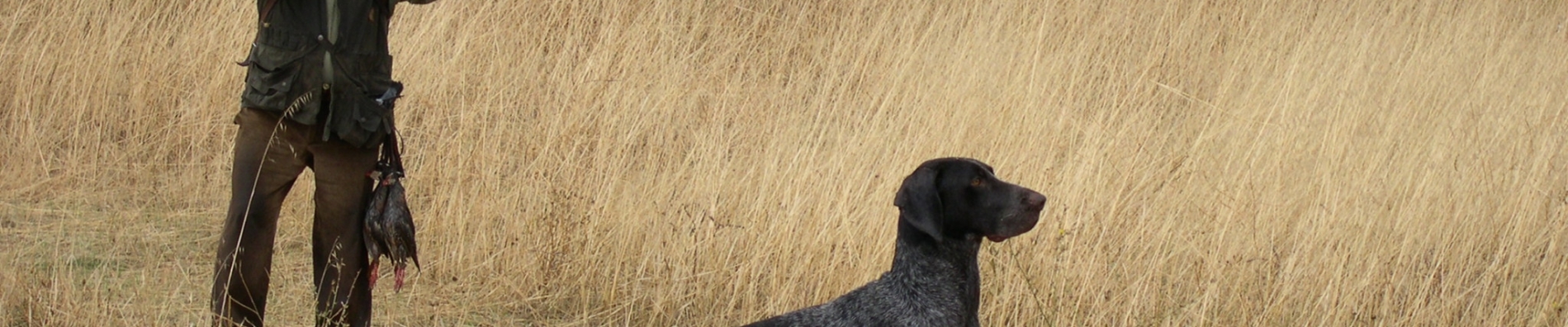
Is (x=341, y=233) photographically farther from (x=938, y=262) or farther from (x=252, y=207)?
(x=938, y=262)

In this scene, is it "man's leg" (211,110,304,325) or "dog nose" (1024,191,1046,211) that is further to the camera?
"man's leg" (211,110,304,325)

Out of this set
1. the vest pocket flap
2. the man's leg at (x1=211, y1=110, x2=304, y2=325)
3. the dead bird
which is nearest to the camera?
the vest pocket flap

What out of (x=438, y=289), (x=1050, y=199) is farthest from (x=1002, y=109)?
(x=438, y=289)

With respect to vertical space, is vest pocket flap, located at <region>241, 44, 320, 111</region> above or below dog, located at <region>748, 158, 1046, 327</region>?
above

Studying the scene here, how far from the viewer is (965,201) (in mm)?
3422

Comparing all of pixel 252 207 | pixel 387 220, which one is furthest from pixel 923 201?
pixel 252 207

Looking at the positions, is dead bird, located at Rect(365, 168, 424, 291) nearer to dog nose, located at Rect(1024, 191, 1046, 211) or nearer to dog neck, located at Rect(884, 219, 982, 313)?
dog neck, located at Rect(884, 219, 982, 313)

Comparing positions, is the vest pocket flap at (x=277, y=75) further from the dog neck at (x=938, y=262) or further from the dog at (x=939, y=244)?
the dog neck at (x=938, y=262)

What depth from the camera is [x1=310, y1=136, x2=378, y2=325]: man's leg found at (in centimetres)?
395

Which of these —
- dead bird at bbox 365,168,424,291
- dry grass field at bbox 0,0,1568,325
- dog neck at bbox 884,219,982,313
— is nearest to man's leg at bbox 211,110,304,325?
dead bird at bbox 365,168,424,291

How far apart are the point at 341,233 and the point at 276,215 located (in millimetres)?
162

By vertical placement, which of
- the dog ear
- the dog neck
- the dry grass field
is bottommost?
the dry grass field

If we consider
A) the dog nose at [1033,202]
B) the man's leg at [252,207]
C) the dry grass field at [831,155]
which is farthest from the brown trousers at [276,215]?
the dog nose at [1033,202]

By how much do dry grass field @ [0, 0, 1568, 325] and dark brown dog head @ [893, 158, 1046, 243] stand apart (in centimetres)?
107
